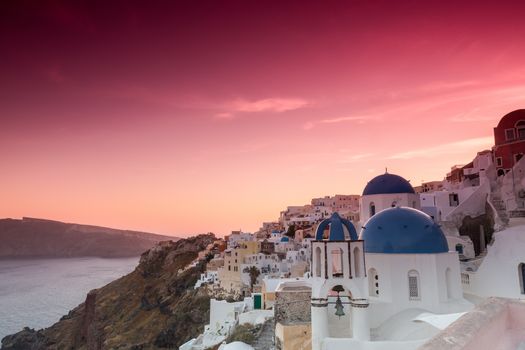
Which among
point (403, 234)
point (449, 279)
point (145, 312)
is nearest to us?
point (449, 279)

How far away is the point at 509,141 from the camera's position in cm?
3028

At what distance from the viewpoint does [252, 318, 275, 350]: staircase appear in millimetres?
23141

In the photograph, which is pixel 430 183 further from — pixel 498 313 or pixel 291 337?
pixel 498 313

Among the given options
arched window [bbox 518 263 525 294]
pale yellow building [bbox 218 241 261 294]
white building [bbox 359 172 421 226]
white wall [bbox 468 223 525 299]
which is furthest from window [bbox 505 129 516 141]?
pale yellow building [bbox 218 241 261 294]

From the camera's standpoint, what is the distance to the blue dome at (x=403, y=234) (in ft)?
53.1

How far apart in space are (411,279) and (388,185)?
9.36 m

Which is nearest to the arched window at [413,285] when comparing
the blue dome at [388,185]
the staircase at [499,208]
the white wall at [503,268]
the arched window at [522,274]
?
the white wall at [503,268]

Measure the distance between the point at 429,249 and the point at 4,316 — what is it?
9228 centimetres

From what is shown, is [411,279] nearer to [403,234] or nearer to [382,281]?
[382,281]

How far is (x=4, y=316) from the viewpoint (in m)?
83.1

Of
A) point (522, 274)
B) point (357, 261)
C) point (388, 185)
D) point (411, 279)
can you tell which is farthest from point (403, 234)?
point (388, 185)

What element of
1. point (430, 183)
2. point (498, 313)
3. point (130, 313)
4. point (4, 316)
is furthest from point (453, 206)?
point (4, 316)

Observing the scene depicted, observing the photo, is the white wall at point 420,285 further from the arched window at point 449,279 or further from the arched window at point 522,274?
the arched window at point 522,274

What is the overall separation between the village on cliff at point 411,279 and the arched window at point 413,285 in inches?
1.5
